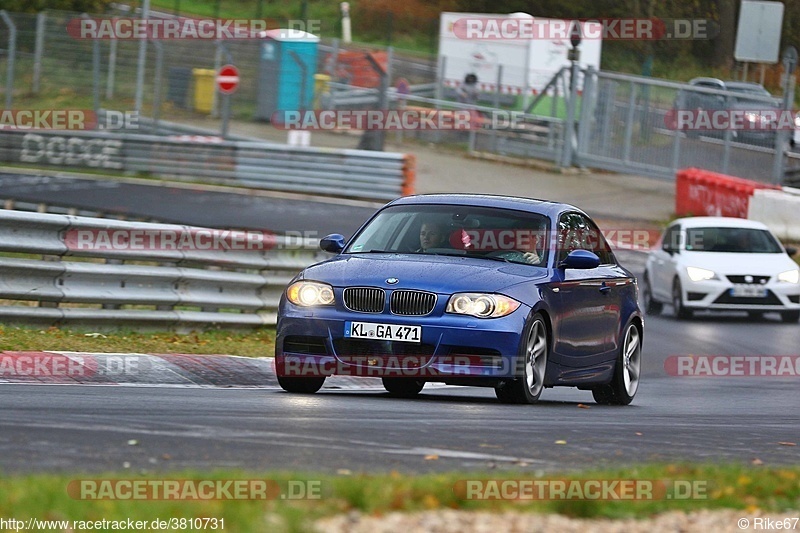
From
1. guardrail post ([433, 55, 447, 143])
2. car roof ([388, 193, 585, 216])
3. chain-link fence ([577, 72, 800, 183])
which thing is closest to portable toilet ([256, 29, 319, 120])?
guardrail post ([433, 55, 447, 143])

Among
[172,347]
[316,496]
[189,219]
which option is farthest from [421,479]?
[189,219]

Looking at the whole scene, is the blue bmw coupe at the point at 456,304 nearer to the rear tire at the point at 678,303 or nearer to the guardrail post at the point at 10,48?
the rear tire at the point at 678,303

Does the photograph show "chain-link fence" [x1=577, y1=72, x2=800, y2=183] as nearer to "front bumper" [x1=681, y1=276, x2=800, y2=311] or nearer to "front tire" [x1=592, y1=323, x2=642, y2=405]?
"front bumper" [x1=681, y1=276, x2=800, y2=311]

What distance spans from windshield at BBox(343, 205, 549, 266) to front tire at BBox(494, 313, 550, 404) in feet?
2.07

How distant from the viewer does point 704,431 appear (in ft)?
30.7

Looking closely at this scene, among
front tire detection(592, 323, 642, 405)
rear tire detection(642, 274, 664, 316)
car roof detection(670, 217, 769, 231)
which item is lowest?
rear tire detection(642, 274, 664, 316)

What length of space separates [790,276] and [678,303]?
1.54 meters

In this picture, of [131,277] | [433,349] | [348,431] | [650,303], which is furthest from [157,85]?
[348,431]

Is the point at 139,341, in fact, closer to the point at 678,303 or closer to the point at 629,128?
the point at 678,303

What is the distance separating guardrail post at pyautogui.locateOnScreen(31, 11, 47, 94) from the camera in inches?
1342

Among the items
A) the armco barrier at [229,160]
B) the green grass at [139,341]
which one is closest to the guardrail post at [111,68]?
the armco barrier at [229,160]

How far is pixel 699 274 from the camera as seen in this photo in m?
20.8

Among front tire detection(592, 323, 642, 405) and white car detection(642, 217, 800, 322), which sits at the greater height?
front tire detection(592, 323, 642, 405)

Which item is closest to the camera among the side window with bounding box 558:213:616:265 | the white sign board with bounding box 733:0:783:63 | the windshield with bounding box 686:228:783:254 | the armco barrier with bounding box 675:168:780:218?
the side window with bounding box 558:213:616:265
